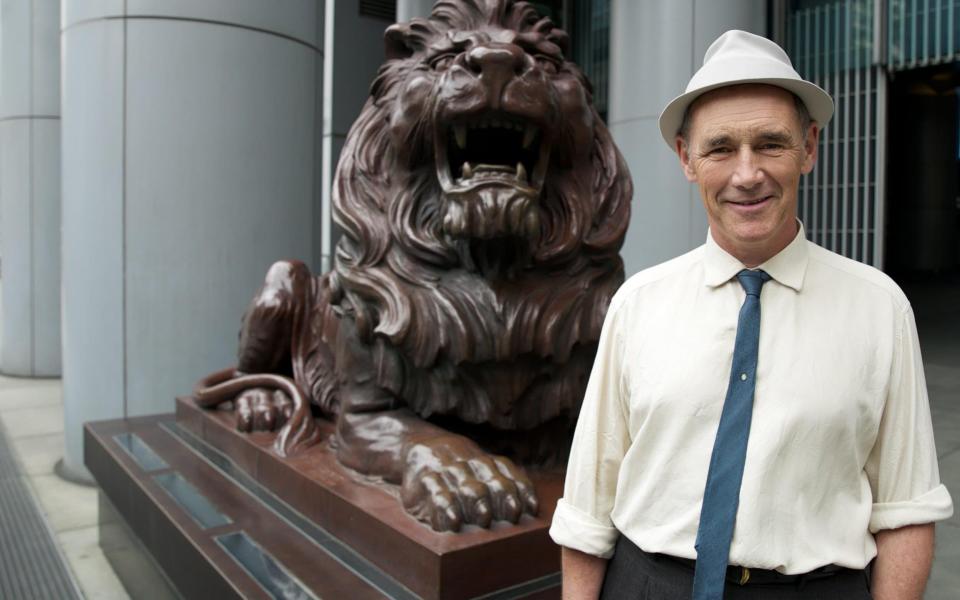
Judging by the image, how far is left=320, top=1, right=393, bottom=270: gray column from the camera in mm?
9180

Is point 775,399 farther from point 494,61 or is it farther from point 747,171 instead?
point 494,61

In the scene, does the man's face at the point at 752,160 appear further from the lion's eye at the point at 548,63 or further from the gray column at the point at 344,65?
the gray column at the point at 344,65

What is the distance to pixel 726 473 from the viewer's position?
3.47 ft

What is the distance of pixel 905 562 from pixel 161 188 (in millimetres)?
4808

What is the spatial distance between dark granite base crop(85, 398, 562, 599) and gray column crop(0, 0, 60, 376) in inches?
268

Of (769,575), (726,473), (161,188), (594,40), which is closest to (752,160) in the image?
(726,473)

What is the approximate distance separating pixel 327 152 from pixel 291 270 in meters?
6.12

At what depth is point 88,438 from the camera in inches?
158

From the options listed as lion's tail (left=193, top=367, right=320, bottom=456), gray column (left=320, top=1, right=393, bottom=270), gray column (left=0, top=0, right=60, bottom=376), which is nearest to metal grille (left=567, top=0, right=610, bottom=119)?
gray column (left=320, top=1, right=393, bottom=270)

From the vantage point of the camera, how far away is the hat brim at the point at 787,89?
40.5 inches

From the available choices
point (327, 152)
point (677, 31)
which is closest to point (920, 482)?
point (677, 31)

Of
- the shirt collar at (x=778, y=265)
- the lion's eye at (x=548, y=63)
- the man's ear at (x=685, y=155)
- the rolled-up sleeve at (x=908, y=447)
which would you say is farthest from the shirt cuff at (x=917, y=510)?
the lion's eye at (x=548, y=63)

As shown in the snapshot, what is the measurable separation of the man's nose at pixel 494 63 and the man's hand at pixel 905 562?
58.2 inches

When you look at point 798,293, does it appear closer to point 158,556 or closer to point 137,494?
point 158,556
